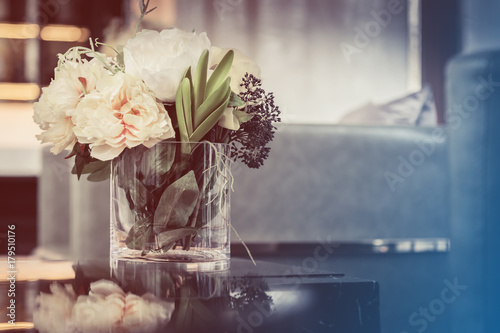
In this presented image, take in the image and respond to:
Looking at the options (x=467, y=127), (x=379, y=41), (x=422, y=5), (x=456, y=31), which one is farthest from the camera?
(x=379, y=41)

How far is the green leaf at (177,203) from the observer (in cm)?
66

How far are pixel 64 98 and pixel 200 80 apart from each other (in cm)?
15

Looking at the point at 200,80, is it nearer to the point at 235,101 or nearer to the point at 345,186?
the point at 235,101

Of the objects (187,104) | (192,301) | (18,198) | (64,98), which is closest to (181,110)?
(187,104)

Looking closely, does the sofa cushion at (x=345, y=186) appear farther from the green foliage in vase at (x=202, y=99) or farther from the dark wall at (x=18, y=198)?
the dark wall at (x=18, y=198)

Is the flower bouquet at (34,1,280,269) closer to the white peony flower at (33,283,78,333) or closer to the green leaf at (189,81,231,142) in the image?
the green leaf at (189,81,231,142)

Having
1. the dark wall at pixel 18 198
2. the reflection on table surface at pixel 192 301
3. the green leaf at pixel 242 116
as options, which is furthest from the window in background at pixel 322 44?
the reflection on table surface at pixel 192 301

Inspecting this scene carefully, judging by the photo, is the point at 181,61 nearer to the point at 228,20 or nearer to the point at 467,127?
the point at 467,127

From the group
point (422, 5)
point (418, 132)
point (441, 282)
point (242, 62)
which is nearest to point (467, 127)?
point (418, 132)

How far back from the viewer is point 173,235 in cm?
67

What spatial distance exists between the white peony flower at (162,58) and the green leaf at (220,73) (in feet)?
0.08

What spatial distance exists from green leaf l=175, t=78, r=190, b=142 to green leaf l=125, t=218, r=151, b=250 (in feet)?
0.32

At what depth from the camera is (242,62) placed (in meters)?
0.72

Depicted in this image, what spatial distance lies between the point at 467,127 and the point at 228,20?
1.40 m
